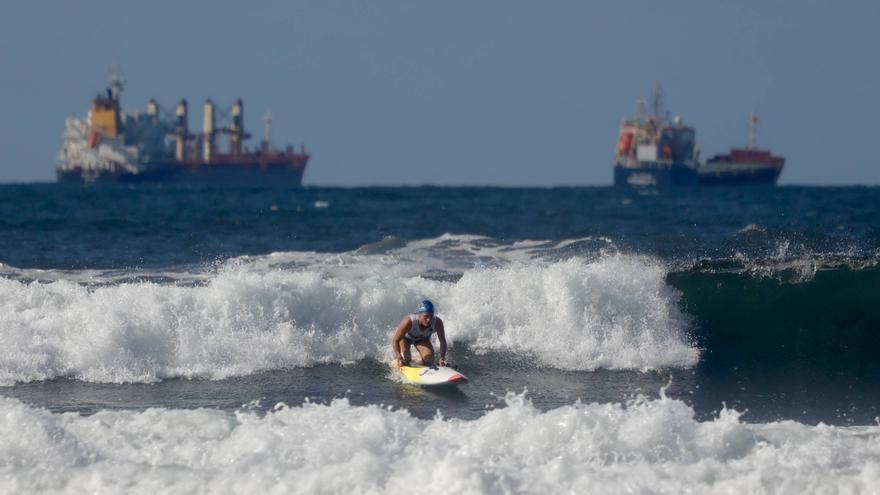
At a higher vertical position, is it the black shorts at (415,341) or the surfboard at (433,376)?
the black shorts at (415,341)

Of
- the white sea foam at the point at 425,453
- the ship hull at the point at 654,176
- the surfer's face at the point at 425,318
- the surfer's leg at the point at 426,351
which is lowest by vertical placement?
the white sea foam at the point at 425,453

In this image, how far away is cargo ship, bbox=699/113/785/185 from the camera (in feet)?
358

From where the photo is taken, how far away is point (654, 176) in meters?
113

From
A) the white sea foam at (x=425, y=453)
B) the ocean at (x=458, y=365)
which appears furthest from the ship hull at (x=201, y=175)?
the white sea foam at (x=425, y=453)

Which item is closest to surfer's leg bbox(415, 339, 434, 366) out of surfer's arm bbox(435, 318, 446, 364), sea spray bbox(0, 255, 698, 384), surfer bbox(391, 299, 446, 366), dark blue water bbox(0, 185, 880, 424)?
surfer bbox(391, 299, 446, 366)

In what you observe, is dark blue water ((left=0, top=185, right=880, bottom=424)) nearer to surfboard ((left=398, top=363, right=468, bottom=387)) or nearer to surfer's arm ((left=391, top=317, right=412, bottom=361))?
surfboard ((left=398, top=363, right=468, bottom=387))

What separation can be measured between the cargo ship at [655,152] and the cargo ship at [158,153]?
38913 mm

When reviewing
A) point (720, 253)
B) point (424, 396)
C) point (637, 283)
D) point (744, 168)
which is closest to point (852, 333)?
point (637, 283)

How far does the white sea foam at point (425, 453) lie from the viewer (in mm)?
9461

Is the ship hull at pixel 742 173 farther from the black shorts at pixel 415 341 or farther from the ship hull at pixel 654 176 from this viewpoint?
the black shorts at pixel 415 341

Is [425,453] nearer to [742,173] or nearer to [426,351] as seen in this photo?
[426,351]

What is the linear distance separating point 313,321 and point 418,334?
2513 mm

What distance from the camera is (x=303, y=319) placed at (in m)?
16.1

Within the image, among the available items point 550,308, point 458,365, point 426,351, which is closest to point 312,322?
point 458,365
